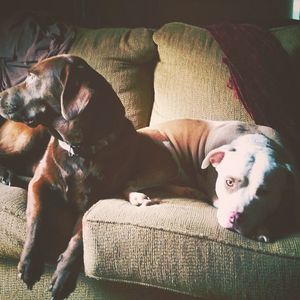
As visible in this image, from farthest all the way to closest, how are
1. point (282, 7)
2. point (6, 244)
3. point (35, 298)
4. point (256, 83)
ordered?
1. point (282, 7)
2. point (256, 83)
3. point (35, 298)
4. point (6, 244)

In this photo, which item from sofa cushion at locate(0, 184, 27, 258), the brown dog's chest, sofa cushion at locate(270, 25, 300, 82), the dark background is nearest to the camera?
sofa cushion at locate(0, 184, 27, 258)

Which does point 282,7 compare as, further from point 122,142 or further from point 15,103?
point 15,103

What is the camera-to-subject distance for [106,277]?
143cm

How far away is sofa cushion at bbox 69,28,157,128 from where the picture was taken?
7.25 ft

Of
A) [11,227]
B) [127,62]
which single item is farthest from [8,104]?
[127,62]

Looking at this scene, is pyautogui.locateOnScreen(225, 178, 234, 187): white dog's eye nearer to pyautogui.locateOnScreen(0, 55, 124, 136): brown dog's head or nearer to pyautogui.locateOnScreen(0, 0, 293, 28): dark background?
pyautogui.locateOnScreen(0, 55, 124, 136): brown dog's head

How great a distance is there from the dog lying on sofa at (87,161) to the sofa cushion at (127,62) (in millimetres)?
368

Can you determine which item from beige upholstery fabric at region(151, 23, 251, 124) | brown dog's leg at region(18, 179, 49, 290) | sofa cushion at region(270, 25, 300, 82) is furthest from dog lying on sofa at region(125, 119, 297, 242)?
sofa cushion at region(270, 25, 300, 82)

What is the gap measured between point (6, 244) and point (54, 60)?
0.63 metres

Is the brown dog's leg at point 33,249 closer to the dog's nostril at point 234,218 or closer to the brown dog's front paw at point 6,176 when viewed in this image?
the brown dog's front paw at point 6,176

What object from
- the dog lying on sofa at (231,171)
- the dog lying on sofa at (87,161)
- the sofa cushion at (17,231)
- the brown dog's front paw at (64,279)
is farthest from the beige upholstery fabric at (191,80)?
the brown dog's front paw at (64,279)

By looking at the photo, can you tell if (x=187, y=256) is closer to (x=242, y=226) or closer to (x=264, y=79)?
(x=242, y=226)

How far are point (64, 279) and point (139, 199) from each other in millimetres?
358

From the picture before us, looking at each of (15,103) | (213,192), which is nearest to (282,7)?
(213,192)
